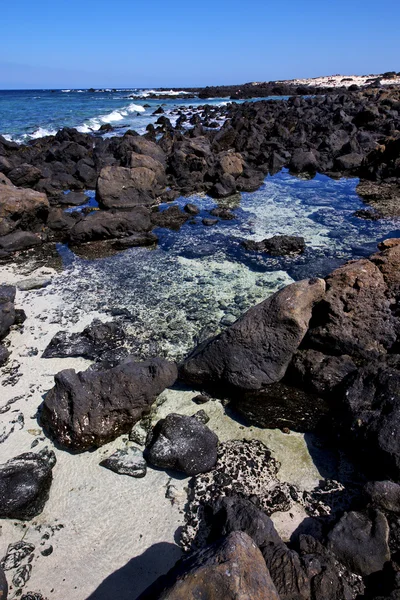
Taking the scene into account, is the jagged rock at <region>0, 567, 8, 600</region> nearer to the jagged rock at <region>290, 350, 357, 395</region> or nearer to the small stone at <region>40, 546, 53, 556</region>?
the small stone at <region>40, 546, 53, 556</region>

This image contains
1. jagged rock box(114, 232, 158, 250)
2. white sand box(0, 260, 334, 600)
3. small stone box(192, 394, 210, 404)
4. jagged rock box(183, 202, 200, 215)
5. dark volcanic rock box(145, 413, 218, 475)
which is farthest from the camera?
jagged rock box(183, 202, 200, 215)

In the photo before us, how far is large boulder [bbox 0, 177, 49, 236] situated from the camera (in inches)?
375

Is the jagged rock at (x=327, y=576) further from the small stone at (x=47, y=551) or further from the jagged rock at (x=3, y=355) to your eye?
the jagged rock at (x=3, y=355)

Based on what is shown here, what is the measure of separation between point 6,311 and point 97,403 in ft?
8.78

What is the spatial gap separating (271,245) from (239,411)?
508 cm

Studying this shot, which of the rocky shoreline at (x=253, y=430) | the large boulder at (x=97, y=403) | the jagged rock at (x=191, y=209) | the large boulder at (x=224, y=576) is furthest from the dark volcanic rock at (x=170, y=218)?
the large boulder at (x=224, y=576)

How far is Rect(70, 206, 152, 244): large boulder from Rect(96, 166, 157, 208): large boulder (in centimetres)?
187

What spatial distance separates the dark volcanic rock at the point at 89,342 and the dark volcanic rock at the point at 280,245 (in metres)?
4.04

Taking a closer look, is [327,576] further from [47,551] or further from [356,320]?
[356,320]

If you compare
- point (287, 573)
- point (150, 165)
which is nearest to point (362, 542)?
point (287, 573)

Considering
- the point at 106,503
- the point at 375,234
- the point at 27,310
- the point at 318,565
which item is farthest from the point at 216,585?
the point at 375,234

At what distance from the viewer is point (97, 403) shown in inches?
163

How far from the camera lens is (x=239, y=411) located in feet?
14.5

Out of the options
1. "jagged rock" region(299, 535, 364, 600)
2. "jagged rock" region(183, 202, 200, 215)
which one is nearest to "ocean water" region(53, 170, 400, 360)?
"jagged rock" region(183, 202, 200, 215)
